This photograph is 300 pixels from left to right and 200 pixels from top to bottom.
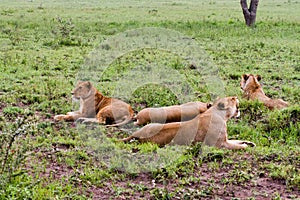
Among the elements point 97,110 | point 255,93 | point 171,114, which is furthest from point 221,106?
point 97,110

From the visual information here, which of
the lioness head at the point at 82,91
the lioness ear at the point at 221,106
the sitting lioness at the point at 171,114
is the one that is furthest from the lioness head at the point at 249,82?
the lioness head at the point at 82,91

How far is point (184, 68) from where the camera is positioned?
12.7 meters

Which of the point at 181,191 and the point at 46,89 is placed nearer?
the point at 181,191

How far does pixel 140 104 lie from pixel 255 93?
2096 mm

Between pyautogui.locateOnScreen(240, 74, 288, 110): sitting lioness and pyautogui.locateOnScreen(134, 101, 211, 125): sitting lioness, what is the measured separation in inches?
55.0

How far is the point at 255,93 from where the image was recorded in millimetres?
9258

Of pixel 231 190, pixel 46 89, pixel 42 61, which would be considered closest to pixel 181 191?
pixel 231 190

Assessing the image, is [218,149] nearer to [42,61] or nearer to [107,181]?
[107,181]

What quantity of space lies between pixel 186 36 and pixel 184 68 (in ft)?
18.7

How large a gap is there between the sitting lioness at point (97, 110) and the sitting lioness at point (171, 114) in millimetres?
339

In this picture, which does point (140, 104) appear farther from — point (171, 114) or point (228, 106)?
point (228, 106)

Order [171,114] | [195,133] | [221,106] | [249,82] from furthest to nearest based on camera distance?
1. [249,82]
2. [171,114]
3. [221,106]
4. [195,133]

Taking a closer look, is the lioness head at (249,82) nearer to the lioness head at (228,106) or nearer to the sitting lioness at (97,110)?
the lioness head at (228,106)

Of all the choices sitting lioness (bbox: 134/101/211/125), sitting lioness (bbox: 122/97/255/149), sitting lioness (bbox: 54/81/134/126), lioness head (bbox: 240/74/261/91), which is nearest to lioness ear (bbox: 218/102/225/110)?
sitting lioness (bbox: 122/97/255/149)
